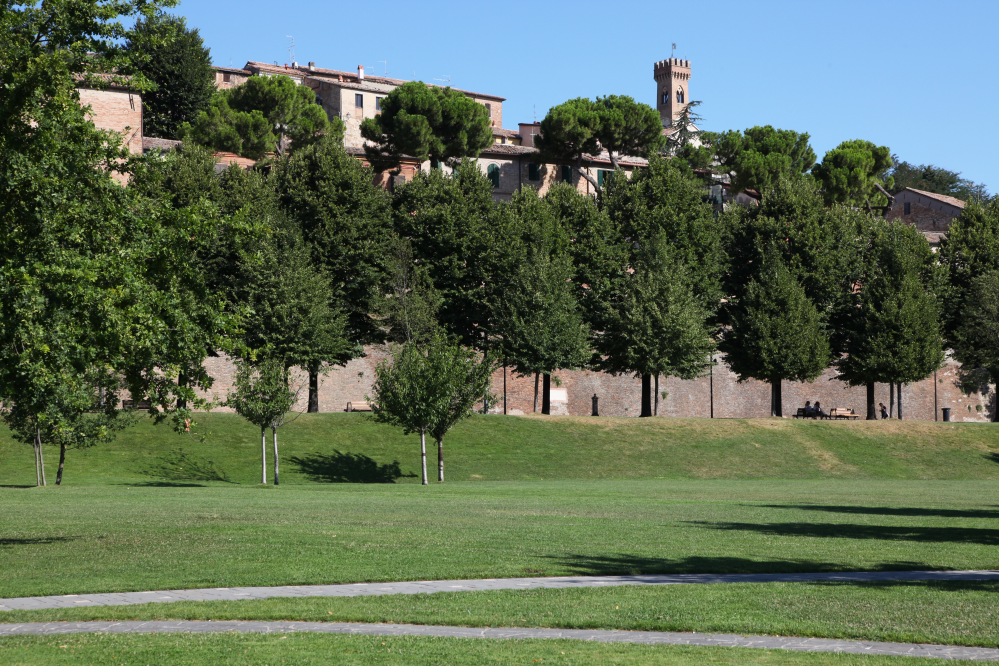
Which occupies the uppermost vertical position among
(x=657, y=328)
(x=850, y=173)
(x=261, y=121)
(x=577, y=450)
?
(x=261, y=121)

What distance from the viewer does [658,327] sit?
193 feet

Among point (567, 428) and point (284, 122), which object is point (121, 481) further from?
point (284, 122)

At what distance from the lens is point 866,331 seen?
210 feet

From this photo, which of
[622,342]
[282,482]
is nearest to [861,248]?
[622,342]

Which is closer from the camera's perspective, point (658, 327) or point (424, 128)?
point (658, 327)

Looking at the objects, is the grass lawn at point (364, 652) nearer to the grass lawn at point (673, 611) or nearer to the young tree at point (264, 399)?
the grass lawn at point (673, 611)

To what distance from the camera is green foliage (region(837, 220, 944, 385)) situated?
205 ft

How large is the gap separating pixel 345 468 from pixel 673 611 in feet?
120

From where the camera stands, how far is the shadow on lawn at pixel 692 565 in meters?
15.8

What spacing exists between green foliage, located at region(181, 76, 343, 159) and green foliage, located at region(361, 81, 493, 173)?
13.2ft

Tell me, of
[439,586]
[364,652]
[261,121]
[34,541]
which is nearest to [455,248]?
[261,121]

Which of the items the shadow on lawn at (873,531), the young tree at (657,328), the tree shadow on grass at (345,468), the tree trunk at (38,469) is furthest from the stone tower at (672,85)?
the shadow on lawn at (873,531)

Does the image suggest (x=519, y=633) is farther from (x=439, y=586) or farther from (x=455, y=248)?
(x=455, y=248)

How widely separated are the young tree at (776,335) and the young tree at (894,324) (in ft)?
9.25
